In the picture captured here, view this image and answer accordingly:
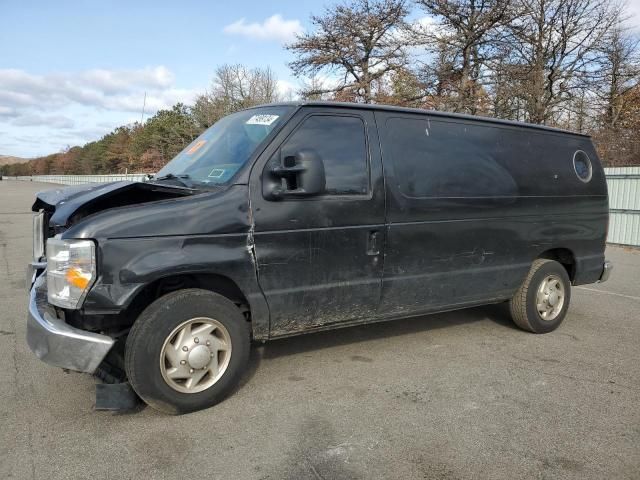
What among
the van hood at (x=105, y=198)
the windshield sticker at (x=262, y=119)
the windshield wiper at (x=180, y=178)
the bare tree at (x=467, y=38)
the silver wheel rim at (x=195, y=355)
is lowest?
the silver wheel rim at (x=195, y=355)

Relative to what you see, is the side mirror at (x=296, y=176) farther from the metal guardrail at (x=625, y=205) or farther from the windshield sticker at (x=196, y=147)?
the metal guardrail at (x=625, y=205)

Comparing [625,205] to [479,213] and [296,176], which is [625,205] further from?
[296,176]

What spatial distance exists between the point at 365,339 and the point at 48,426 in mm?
2831

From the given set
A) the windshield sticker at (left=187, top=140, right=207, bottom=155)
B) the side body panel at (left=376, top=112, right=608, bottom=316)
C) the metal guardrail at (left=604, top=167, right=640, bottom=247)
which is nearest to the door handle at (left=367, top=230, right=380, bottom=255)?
the side body panel at (left=376, top=112, right=608, bottom=316)

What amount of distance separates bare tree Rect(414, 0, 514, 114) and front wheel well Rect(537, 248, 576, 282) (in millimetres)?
14483

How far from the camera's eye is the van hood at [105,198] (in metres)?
3.33

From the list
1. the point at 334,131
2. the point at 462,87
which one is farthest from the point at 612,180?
the point at 334,131

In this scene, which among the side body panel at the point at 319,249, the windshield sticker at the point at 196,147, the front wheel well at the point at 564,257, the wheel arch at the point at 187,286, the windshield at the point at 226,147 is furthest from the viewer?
the front wheel well at the point at 564,257

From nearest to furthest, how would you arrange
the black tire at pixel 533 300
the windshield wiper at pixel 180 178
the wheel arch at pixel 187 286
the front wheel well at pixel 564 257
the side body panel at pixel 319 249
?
1. the wheel arch at pixel 187 286
2. the side body panel at pixel 319 249
3. the windshield wiper at pixel 180 178
4. the black tire at pixel 533 300
5. the front wheel well at pixel 564 257

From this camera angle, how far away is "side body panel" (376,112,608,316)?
4.26m

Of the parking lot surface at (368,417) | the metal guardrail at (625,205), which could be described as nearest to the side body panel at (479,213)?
the parking lot surface at (368,417)

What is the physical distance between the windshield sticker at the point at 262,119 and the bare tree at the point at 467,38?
53.6ft

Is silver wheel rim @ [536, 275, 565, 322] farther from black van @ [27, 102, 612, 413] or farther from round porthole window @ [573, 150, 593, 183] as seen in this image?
round porthole window @ [573, 150, 593, 183]

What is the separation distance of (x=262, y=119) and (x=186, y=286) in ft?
4.67
